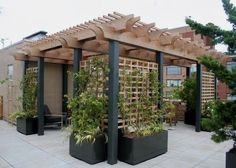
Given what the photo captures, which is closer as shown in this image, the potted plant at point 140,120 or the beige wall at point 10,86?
the potted plant at point 140,120

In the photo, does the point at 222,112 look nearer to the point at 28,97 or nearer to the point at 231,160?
the point at 231,160

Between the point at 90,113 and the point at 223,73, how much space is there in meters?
2.72

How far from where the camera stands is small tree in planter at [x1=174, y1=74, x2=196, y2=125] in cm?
936

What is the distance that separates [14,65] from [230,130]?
8146 millimetres

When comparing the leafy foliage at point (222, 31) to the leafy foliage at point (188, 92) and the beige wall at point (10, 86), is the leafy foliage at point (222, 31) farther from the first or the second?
the beige wall at point (10, 86)

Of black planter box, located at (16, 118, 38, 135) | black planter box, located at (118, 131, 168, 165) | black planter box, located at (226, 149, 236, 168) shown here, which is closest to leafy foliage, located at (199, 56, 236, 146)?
black planter box, located at (226, 149, 236, 168)

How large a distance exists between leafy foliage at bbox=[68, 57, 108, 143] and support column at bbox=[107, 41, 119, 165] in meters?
0.20

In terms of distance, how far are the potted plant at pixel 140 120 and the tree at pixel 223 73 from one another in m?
1.70

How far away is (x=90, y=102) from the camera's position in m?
4.71

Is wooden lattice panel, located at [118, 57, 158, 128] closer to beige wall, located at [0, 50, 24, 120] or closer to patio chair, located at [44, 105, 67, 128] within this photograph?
patio chair, located at [44, 105, 67, 128]

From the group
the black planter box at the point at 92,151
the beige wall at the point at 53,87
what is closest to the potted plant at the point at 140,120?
the black planter box at the point at 92,151

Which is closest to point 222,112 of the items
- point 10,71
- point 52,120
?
point 52,120

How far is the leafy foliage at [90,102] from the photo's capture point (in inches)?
187

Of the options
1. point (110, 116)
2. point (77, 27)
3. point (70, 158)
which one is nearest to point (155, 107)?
point (110, 116)
